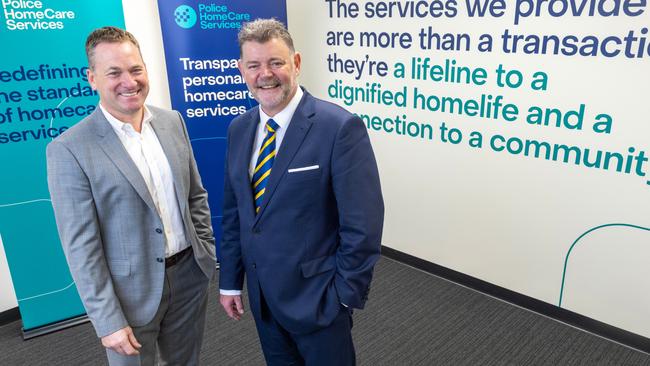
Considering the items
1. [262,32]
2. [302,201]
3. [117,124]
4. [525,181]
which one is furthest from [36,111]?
[525,181]

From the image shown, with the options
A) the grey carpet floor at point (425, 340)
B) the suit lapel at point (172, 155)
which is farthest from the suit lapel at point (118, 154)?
the grey carpet floor at point (425, 340)

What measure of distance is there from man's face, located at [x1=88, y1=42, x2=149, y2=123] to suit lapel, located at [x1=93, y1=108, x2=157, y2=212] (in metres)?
0.06

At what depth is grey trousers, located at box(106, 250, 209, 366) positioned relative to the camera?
62.8 inches

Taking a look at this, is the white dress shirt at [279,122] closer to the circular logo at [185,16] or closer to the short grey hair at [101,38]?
the short grey hair at [101,38]

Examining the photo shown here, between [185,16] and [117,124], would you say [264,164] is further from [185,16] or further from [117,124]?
[185,16]

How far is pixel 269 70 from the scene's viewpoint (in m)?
1.37

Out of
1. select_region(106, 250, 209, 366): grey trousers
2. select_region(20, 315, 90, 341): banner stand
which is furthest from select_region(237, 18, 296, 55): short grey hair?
select_region(20, 315, 90, 341): banner stand

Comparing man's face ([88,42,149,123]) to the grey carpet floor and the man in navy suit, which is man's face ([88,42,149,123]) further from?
the grey carpet floor

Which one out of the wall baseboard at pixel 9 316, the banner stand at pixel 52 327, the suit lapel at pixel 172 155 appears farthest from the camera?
the wall baseboard at pixel 9 316

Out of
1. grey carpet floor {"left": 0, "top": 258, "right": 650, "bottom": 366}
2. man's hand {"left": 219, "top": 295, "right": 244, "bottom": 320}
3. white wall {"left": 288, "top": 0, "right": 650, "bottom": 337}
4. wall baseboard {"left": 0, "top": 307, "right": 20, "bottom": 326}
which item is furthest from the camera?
wall baseboard {"left": 0, "top": 307, "right": 20, "bottom": 326}

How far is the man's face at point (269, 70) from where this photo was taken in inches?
54.0

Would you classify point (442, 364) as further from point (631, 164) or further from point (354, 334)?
point (631, 164)

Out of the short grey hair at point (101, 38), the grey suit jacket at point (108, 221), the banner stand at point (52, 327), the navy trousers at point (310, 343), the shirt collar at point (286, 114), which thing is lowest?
the banner stand at point (52, 327)

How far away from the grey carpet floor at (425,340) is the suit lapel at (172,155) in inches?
46.7
